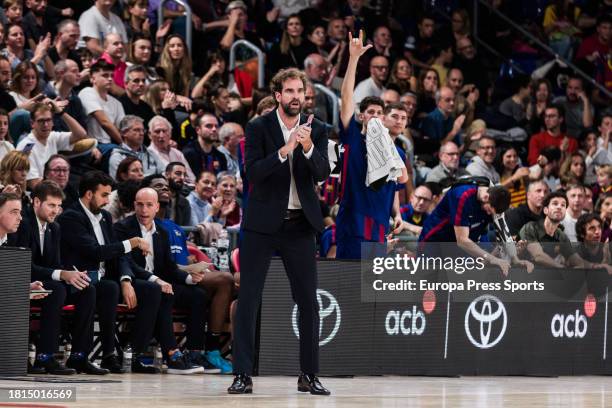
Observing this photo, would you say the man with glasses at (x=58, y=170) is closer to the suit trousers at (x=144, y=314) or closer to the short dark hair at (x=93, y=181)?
the short dark hair at (x=93, y=181)

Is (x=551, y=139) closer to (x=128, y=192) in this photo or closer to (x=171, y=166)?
(x=171, y=166)

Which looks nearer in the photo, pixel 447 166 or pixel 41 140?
pixel 41 140

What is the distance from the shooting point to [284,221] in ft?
29.6

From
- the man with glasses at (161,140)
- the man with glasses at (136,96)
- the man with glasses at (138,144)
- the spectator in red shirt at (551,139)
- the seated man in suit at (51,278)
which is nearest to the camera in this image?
the seated man in suit at (51,278)

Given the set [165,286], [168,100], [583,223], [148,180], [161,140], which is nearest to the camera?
[165,286]

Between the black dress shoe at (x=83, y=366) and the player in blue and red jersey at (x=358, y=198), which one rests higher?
the player in blue and red jersey at (x=358, y=198)

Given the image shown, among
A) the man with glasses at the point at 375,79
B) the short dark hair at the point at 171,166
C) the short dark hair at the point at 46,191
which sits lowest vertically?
the short dark hair at the point at 46,191

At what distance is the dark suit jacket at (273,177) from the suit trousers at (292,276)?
11 cm

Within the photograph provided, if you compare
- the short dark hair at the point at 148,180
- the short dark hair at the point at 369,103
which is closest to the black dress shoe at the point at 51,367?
the short dark hair at the point at 148,180

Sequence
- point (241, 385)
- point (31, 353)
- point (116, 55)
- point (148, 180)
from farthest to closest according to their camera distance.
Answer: point (116, 55)
point (148, 180)
point (31, 353)
point (241, 385)

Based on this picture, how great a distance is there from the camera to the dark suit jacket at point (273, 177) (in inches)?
350

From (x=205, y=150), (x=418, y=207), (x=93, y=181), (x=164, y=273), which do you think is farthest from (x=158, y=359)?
(x=418, y=207)

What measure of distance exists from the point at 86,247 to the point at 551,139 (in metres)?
9.61

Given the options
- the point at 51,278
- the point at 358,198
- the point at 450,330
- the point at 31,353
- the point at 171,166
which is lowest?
the point at 31,353
